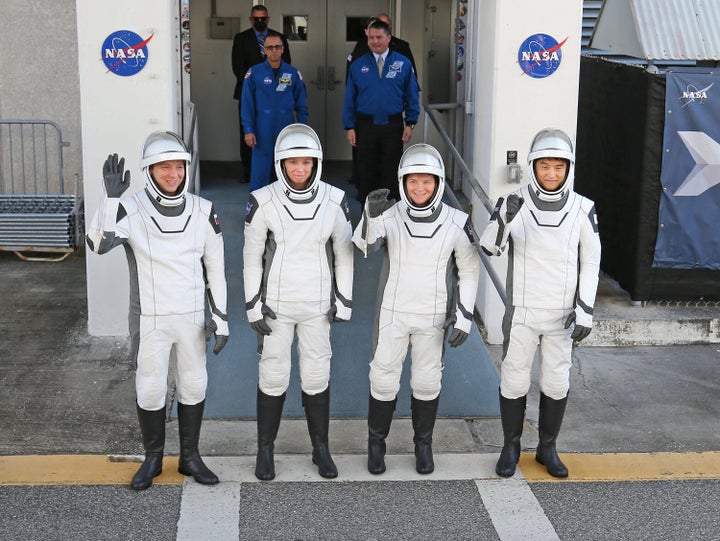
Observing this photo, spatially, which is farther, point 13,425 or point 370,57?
point 370,57

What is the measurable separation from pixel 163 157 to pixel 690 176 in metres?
4.73

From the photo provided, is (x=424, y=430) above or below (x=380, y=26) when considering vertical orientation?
below

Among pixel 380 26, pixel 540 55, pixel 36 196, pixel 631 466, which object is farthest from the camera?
pixel 36 196

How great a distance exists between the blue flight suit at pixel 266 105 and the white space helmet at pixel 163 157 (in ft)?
11.9

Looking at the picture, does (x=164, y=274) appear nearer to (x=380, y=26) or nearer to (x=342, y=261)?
(x=342, y=261)

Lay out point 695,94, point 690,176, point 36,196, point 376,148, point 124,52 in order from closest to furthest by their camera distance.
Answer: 1. point 124,52
2. point 695,94
3. point 690,176
4. point 376,148
5. point 36,196

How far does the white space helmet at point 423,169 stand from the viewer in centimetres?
615

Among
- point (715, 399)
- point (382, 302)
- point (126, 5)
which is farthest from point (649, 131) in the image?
point (126, 5)

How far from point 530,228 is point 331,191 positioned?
1.16 metres

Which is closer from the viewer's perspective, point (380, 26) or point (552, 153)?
point (552, 153)

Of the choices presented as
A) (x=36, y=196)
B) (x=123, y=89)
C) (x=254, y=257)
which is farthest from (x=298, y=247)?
(x=36, y=196)

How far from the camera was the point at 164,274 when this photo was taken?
6.07 metres

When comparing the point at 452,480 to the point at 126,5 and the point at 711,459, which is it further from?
the point at 126,5

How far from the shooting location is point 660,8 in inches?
379
